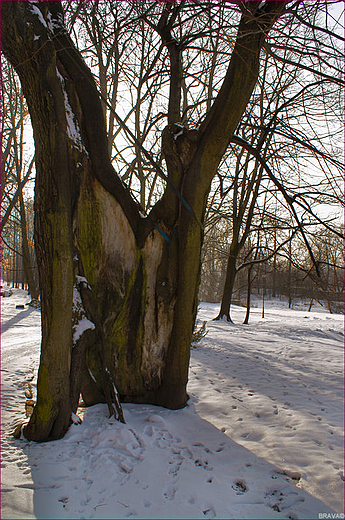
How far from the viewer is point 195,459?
8.88 feet

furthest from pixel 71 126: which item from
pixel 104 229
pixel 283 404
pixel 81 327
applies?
pixel 283 404

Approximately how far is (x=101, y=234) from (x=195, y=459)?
7.48 ft

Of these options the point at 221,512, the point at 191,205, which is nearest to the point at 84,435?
the point at 221,512

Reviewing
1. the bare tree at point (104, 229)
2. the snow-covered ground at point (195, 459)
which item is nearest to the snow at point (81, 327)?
the bare tree at point (104, 229)

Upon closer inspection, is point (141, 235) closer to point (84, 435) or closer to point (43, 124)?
point (43, 124)

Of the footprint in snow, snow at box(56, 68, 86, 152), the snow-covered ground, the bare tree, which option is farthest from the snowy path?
snow at box(56, 68, 86, 152)

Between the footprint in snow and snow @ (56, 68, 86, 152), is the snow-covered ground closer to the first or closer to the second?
the footprint in snow

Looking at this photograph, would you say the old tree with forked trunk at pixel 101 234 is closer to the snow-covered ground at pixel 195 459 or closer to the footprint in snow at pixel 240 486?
the snow-covered ground at pixel 195 459

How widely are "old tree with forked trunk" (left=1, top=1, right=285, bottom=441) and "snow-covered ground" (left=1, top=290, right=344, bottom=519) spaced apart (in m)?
0.32

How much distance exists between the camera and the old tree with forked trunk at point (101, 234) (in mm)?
2916

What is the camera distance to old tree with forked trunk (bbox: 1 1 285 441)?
292 cm

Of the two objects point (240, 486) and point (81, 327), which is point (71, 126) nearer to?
point (81, 327)

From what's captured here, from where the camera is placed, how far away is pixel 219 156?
3.59 m

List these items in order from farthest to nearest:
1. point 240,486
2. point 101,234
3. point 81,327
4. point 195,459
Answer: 1. point 101,234
2. point 81,327
3. point 195,459
4. point 240,486
